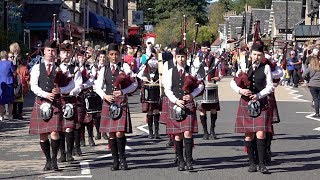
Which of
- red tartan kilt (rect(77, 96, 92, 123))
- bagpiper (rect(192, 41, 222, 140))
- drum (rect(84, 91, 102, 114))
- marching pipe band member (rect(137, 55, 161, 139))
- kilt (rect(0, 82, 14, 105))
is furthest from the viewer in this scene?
kilt (rect(0, 82, 14, 105))

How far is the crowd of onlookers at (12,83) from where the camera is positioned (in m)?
16.0

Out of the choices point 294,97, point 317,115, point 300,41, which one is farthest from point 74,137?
point 300,41

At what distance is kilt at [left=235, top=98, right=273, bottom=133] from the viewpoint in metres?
9.26

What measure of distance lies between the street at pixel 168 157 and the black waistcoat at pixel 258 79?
1.13m

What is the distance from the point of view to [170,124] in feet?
31.4

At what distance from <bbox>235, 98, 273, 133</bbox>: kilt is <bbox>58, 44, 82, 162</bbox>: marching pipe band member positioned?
233 centimetres

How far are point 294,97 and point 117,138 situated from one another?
49.9 feet

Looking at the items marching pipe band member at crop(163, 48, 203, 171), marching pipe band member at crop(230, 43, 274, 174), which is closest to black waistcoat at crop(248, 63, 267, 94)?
marching pipe band member at crop(230, 43, 274, 174)

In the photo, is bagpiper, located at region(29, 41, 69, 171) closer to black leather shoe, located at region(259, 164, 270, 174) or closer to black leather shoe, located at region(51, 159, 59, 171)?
black leather shoe, located at region(51, 159, 59, 171)

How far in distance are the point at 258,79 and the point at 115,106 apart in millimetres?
1982

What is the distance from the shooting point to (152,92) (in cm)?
1293

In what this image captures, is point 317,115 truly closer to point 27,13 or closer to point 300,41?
point 27,13

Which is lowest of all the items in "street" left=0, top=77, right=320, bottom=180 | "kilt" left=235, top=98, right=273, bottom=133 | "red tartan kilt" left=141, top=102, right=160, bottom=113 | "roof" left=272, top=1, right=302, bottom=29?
"street" left=0, top=77, right=320, bottom=180

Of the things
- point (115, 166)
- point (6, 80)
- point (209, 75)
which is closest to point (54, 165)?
point (115, 166)
